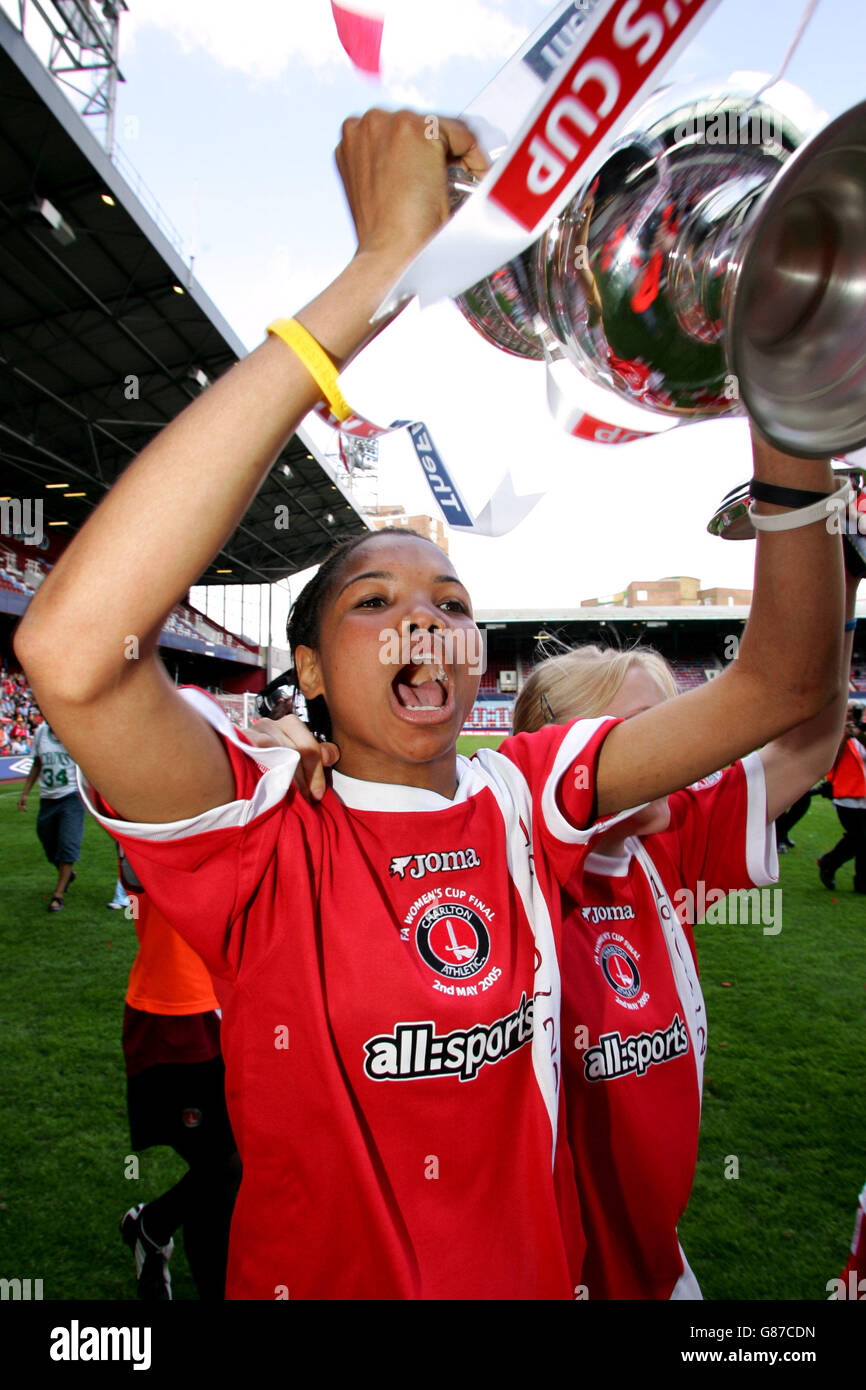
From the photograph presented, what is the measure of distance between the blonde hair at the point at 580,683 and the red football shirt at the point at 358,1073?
94 cm

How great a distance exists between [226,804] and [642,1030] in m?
0.95

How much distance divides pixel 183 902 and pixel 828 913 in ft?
25.0

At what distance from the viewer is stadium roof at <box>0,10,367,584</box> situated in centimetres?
1022

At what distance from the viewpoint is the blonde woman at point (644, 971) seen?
1343mm

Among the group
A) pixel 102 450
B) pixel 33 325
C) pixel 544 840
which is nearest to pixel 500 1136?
pixel 544 840

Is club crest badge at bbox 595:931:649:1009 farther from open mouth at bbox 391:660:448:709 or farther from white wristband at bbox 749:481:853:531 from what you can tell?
white wristband at bbox 749:481:853:531

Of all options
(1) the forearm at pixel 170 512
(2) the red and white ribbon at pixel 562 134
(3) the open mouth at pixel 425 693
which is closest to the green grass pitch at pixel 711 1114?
(3) the open mouth at pixel 425 693

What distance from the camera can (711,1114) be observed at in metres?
3.54

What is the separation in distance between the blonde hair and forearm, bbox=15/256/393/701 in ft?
4.30

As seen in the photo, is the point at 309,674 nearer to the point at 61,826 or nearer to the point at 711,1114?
the point at 711,1114

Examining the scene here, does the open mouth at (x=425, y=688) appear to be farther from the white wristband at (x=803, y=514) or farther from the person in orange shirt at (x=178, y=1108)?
the person in orange shirt at (x=178, y=1108)

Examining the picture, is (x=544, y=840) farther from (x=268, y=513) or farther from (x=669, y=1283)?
(x=268, y=513)
